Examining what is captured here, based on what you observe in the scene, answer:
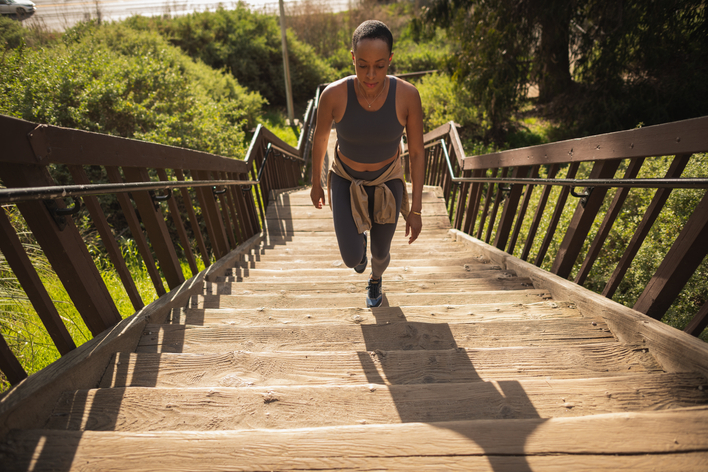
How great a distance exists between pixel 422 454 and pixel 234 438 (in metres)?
0.52

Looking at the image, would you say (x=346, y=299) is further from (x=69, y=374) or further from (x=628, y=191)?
(x=628, y=191)

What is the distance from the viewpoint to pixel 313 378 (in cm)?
142

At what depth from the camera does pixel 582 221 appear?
218 centimetres

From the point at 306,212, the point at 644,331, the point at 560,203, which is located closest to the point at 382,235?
the point at 560,203

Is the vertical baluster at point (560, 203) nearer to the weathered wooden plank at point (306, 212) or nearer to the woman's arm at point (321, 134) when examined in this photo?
the woman's arm at point (321, 134)

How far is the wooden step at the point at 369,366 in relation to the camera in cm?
140

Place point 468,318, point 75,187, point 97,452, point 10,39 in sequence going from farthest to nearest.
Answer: point 10,39 < point 468,318 < point 75,187 < point 97,452

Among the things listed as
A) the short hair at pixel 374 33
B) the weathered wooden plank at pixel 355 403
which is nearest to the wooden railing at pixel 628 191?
the weathered wooden plank at pixel 355 403

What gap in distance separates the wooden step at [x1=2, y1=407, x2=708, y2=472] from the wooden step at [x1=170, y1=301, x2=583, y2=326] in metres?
0.94

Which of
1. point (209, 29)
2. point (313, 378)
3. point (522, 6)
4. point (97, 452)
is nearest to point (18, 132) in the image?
point (97, 452)

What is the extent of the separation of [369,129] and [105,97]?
525 cm

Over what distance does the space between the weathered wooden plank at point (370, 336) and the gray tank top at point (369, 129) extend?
988 millimetres

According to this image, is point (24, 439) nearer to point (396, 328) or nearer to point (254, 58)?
point (396, 328)

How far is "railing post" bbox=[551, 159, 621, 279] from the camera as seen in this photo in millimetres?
2045
